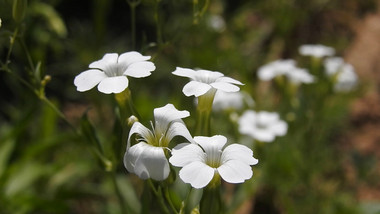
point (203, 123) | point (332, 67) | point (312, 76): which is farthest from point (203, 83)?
point (332, 67)

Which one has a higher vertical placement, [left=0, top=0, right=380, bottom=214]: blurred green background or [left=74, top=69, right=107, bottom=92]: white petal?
[left=74, top=69, right=107, bottom=92]: white petal

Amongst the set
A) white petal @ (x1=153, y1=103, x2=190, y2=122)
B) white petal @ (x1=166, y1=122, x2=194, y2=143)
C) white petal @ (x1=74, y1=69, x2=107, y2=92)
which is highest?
white petal @ (x1=74, y1=69, x2=107, y2=92)

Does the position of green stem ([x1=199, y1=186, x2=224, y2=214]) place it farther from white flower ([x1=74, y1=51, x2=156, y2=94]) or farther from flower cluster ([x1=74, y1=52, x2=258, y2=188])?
white flower ([x1=74, y1=51, x2=156, y2=94])

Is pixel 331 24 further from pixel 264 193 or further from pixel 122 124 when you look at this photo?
pixel 122 124

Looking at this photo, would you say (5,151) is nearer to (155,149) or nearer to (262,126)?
(262,126)

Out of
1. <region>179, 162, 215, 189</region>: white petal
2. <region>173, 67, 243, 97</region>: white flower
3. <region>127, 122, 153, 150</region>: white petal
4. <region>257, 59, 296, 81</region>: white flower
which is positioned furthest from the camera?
<region>257, 59, 296, 81</region>: white flower

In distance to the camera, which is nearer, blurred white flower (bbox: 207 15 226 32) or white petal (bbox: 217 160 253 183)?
white petal (bbox: 217 160 253 183)

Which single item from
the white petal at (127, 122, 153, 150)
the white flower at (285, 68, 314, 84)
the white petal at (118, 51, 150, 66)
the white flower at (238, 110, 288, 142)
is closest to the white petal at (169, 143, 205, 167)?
the white petal at (127, 122, 153, 150)

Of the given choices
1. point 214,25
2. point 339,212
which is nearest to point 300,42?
point 214,25
